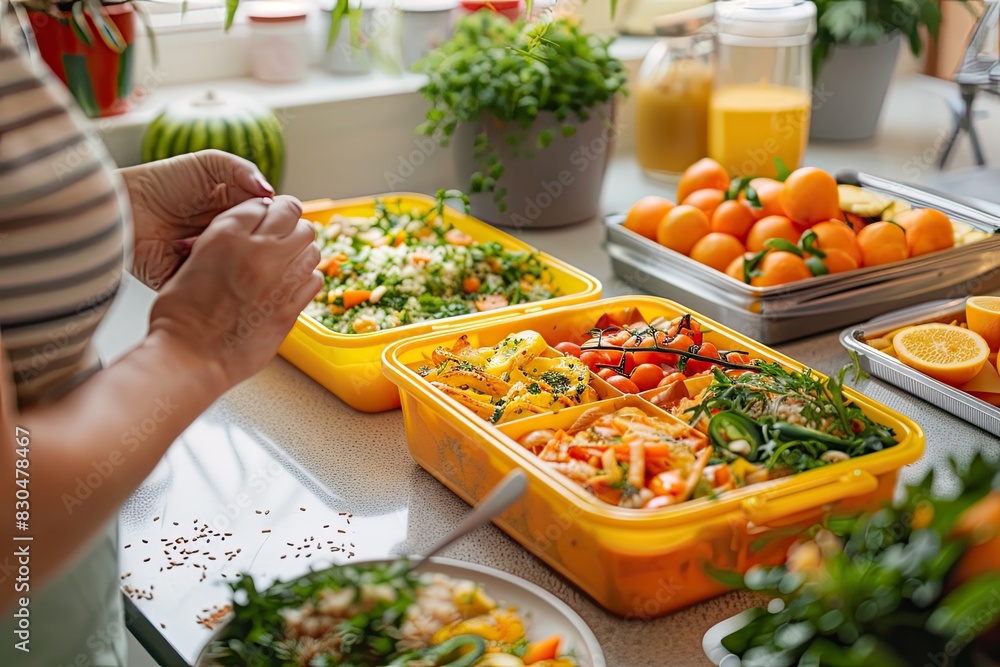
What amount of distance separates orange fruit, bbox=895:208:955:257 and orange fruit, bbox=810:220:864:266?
8 cm

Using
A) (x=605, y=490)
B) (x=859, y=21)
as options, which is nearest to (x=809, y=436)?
(x=605, y=490)

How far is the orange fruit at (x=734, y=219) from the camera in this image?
1.42 meters

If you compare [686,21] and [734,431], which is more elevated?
[686,21]

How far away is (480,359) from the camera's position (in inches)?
43.1

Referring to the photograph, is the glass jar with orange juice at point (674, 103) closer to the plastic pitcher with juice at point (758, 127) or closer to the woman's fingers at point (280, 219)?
the plastic pitcher with juice at point (758, 127)

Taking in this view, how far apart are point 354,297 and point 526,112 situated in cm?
45

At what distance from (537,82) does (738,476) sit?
0.88 meters

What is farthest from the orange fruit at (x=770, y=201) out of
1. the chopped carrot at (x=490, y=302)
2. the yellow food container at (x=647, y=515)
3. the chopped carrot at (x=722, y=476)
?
the chopped carrot at (x=722, y=476)

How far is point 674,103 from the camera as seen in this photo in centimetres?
186

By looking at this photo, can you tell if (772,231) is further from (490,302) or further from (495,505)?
(495,505)

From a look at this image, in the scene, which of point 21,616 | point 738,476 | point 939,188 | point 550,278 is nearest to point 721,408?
point 738,476

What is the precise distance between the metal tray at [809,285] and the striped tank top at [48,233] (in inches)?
31.8

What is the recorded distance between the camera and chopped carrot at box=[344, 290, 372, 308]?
1300mm

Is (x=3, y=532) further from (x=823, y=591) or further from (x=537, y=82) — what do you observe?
(x=537, y=82)
